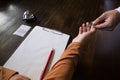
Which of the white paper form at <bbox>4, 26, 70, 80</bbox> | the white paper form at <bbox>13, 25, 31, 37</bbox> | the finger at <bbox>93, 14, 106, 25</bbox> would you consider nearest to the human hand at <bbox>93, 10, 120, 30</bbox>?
the finger at <bbox>93, 14, 106, 25</bbox>

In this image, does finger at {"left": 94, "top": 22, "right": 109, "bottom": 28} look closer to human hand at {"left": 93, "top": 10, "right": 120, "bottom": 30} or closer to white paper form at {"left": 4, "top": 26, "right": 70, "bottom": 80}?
human hand at {"left": 93, "top": 10, "right": 120, "bottom": 30}

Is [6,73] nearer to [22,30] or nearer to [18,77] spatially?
[18,77]

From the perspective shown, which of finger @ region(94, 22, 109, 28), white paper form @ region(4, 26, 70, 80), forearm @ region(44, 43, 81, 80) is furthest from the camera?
finger @ region(94, 22, 109, 28)

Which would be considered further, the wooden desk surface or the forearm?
the wooden desk surface

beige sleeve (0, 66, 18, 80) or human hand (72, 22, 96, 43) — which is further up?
human hand (72, 22, 96, 43)

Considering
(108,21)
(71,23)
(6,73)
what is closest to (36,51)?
(6,73)

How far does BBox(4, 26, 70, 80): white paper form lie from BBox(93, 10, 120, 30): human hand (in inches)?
7.4

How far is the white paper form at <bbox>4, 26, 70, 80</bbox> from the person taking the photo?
2.57 feet

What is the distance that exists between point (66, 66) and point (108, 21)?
40cm

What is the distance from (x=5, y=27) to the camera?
1.04 m

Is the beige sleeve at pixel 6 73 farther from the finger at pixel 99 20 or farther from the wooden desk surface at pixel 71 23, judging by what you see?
the finger at pixel 99 20

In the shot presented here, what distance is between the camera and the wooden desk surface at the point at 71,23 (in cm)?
79

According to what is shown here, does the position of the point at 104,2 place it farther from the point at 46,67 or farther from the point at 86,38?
the point at 46,67

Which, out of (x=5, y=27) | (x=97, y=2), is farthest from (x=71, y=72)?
(x=97, y=2)
